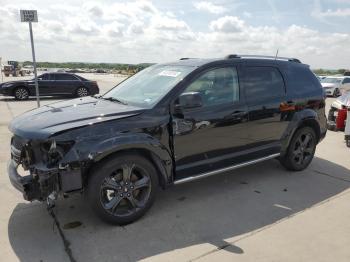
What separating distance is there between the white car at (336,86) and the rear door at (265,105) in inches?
737

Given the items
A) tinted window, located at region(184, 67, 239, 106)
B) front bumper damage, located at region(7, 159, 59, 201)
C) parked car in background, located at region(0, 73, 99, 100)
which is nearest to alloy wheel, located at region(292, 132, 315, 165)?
tinted window, located at region(184, 67, 239, 106)

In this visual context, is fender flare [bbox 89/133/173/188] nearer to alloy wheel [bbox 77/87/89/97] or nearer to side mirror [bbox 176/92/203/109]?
side mirror [bbox 176/92/203/109]

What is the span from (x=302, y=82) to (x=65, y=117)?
12.4ft

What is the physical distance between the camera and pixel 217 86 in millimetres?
4488

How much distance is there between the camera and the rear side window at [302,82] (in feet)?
17.7

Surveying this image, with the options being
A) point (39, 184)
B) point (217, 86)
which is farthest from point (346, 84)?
point (39, 184)

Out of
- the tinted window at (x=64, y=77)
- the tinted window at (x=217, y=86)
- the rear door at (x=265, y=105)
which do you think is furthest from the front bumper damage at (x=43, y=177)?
the tinted window at (x=64, y=77)

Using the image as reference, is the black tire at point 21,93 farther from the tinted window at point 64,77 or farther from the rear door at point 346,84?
the rear door at point 346,84

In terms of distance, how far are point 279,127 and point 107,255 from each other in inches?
125

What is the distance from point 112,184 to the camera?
12.0ft

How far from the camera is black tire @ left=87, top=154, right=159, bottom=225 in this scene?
140 inches

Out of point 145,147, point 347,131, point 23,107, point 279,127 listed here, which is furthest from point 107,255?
point 23,107

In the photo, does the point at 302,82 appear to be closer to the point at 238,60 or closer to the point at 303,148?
the point at 303,148

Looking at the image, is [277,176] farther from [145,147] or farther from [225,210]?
[145,147]
